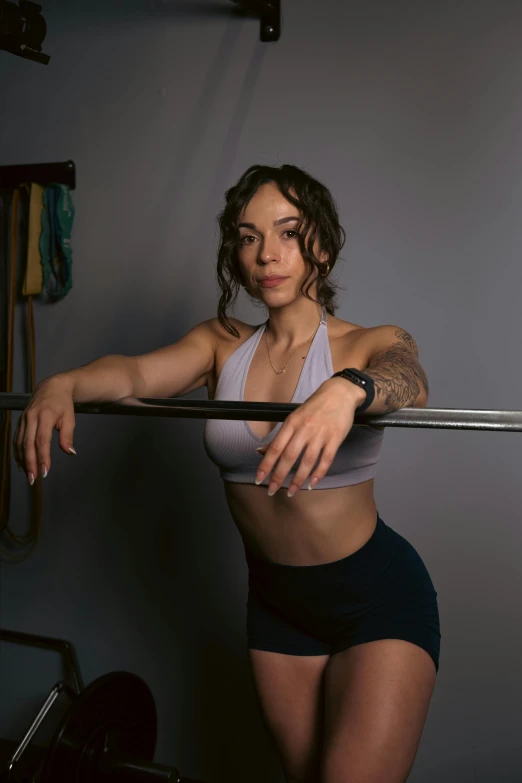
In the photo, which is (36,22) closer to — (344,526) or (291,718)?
(344,526)

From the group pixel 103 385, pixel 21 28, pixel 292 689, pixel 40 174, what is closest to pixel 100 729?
pixel 292 689

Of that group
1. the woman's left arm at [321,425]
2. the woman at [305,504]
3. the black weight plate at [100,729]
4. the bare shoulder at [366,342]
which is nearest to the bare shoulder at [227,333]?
the woman at [305,504]

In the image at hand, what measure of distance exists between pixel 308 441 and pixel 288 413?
0.16m

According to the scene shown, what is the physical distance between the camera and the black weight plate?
2.18 meters

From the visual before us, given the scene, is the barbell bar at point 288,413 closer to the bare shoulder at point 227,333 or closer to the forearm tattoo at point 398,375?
the forearm tattoo at point 398,375

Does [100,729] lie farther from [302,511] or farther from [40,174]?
[40,174]

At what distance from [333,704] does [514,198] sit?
59.8 inches

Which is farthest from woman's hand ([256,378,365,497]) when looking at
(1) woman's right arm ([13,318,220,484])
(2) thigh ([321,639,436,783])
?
(2) thigh ([321,639,436,783])

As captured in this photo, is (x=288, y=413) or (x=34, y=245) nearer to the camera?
(x=288, y=413)

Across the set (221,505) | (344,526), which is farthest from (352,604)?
(221,505)

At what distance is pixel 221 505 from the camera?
2.88 m

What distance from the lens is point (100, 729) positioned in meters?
2.31

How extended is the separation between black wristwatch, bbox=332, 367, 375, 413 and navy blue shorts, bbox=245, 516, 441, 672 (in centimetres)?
58

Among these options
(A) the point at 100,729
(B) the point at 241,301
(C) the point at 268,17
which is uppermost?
(C) the point at 268,17
